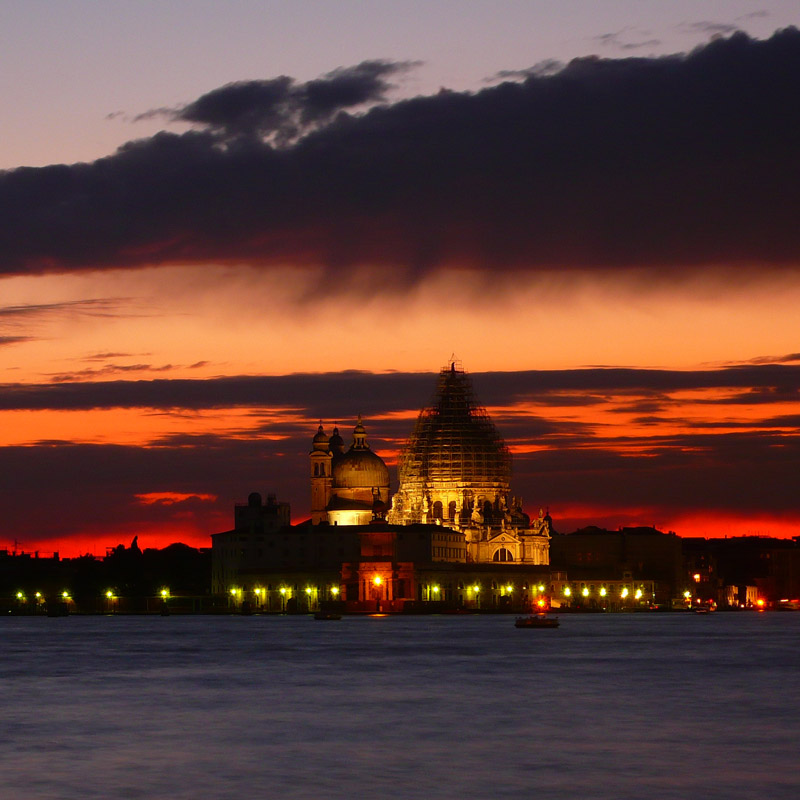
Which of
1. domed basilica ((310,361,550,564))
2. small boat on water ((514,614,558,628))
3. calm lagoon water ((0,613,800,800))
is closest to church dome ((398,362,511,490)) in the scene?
domed basilica ((310,361,550,564))

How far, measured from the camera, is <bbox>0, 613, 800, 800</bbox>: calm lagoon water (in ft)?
117

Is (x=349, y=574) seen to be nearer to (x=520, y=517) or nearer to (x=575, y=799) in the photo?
(x=520, y=517)

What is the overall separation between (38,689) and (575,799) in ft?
102

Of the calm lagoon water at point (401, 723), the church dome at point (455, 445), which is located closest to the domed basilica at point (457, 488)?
the church dome at point (455, 445)

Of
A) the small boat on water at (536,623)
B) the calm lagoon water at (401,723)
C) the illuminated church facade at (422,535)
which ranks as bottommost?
the calm lagoon water at (401,723)

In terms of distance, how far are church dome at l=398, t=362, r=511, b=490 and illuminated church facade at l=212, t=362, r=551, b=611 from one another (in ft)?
0.33

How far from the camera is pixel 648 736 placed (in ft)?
144

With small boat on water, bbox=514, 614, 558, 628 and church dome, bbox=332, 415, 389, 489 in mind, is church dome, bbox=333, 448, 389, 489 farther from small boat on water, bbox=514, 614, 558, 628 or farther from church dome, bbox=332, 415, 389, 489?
small boat on water, bbox=514, 614, 558, 628

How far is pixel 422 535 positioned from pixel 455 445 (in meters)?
14.0

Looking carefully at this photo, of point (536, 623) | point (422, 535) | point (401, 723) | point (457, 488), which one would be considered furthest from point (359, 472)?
point (401, 723)

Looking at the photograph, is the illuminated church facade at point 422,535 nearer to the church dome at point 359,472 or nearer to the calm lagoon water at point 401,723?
the church dome at point 359,472

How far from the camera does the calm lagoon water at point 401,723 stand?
35750 millimetres

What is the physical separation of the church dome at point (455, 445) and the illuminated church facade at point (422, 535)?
0.10 metres

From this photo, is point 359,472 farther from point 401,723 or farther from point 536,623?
point 401,723
